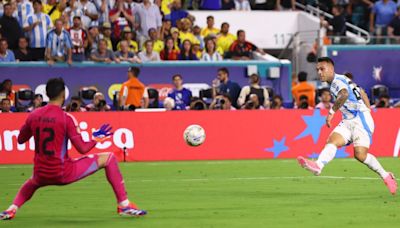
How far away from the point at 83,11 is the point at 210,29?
413 cm

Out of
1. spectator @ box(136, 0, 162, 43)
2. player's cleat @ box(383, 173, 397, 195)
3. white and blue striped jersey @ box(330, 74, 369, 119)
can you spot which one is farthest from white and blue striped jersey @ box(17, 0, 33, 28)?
player's cleat @ box(383, 173, 397, 195)

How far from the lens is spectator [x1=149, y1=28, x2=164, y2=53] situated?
1134 inches

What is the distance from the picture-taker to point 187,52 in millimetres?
29469

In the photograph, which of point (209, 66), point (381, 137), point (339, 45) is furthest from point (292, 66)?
point (381, 137)

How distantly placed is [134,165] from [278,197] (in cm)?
780

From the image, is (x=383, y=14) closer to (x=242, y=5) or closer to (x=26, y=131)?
(x=242, y=5)

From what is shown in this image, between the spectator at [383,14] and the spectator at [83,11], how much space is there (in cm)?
983

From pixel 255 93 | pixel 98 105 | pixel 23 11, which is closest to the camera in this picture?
pixel 98 105

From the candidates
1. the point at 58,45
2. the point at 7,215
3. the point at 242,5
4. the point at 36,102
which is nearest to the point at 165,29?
the point at 58,45

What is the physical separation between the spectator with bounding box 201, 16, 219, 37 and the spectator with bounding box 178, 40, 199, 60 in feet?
4.54

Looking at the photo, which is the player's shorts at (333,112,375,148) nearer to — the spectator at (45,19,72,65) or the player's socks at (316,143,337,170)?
the player's socks at (316,143,337,170)

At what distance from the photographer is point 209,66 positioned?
29.7 metres

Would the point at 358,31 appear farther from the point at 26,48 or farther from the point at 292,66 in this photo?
the point at 26,48

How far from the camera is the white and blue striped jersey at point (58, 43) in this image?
1064 inches
